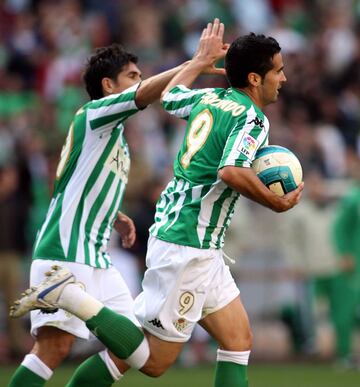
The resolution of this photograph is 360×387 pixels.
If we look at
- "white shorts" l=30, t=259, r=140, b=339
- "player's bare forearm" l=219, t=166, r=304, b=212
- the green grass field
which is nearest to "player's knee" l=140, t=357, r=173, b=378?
"white shorts" l=30, t=259, r=140, b=339

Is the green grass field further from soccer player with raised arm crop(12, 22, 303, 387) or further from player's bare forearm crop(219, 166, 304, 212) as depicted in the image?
player's bare forearm crop(219, 166, 304, 212)

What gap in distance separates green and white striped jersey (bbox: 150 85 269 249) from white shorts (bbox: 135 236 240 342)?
0.27 feet

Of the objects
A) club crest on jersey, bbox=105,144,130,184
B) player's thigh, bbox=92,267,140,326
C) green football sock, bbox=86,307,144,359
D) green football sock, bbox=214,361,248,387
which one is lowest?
green football sock, bbox=214,361,248,387

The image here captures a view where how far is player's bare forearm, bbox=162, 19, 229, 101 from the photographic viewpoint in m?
7.80

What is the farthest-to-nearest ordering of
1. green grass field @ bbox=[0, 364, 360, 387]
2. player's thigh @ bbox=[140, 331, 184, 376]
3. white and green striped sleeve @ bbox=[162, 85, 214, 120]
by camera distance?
green grass field @ bbox=[0, 364, 360, 387] < white and green striped sleeve @ bbox=[162, 85, 214, 120] < player's thigh @ bbox=[140, 331, 184, 376]

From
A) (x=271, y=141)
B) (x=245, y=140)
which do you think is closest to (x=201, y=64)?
(x=245, y=140)

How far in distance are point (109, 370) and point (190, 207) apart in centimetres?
125

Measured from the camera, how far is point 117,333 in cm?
736

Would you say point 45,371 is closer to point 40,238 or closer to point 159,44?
point 40,238

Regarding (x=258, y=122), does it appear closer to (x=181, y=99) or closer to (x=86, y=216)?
(x=181, y=99)

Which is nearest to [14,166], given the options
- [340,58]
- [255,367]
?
[255,367]

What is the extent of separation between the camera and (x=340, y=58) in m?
18.4

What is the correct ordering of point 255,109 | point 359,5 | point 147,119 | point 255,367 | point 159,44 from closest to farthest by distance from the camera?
point 255,109 < point 255,367 < point 147,119 < point 159,44 < point 359,5

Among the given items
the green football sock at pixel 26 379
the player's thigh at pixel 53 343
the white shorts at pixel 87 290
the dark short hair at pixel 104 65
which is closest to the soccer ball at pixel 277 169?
the white shorts at pixel 87 290
